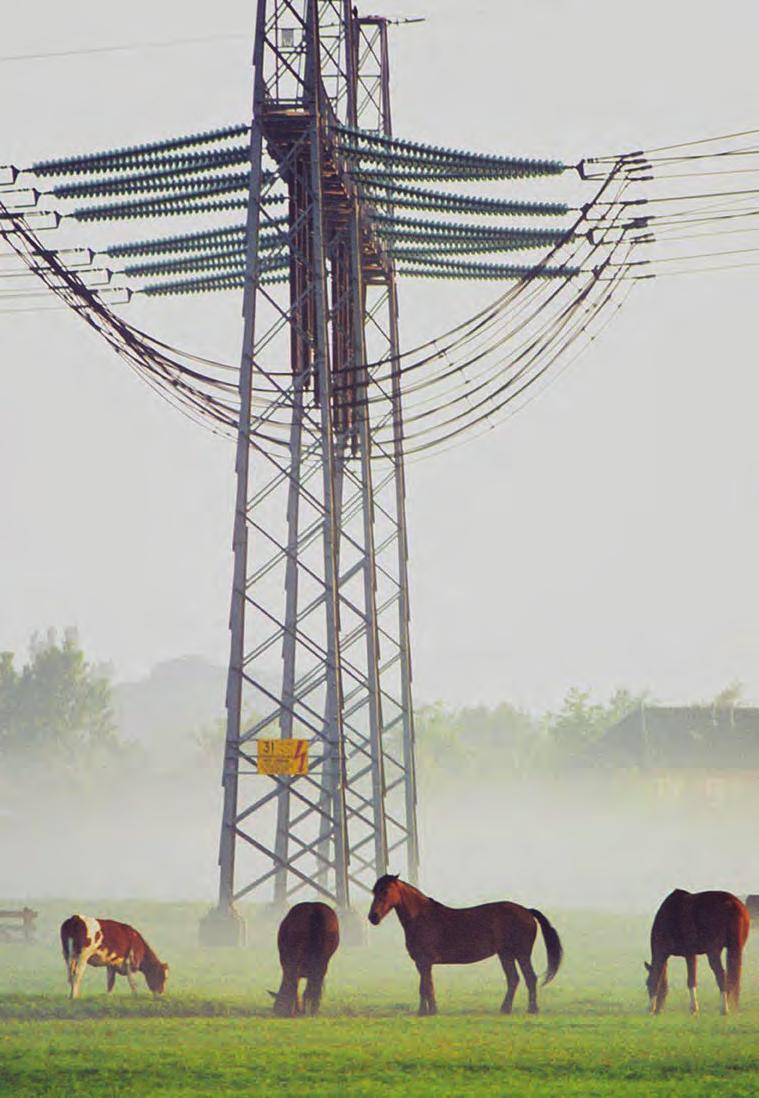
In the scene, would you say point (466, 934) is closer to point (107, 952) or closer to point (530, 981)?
point (530, 981)

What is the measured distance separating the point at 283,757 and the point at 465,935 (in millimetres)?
10992

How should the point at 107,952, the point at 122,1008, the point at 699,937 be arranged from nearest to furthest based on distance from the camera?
1. the point at 699,937
2. the point at 122,1008
3. the point at 107,952

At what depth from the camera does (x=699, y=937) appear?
82.9 feet

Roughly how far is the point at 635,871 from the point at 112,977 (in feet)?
226

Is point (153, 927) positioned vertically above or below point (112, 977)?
above

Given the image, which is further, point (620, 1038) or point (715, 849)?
point (715, 849)

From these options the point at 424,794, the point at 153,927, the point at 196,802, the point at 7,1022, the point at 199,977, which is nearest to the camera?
the point at 7,1022

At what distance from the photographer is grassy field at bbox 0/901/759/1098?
19000 millimetres

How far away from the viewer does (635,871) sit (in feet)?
309

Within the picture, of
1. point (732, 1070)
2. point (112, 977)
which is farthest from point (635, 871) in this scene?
point (732, 1070)

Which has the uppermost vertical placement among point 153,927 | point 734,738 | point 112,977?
point 734,738

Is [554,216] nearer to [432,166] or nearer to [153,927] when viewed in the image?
[432,166]

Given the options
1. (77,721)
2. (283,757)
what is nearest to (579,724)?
(77,721)

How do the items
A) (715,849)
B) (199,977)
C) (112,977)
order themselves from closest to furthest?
(112,977) < (199,977) < (715,849)
